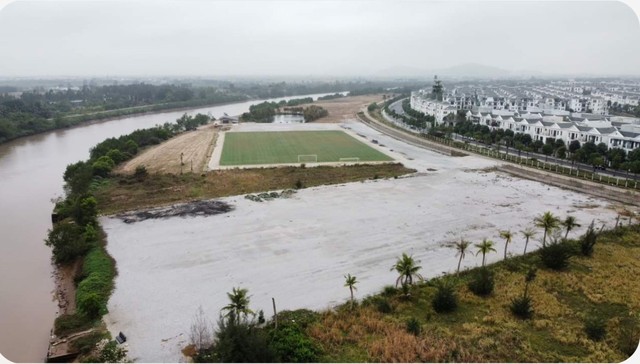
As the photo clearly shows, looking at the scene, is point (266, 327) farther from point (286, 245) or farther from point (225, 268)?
point (286, 245)

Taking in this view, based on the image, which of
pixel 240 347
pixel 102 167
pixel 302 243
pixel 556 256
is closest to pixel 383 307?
pixel 240 347

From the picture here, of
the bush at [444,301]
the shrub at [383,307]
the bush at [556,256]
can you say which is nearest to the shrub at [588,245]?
the bush at [556,256]

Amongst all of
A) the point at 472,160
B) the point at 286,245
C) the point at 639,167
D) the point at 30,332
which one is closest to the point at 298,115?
the point at 472,160

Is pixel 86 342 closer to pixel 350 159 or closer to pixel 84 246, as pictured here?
pixel 84 246

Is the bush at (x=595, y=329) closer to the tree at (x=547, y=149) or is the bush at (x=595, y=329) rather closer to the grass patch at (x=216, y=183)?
the grass patch at (x=216, y=183)

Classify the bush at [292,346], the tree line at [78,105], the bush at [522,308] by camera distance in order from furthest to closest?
the tree line at [78,105]
the bush at [522,308]
the bush at [292,346]
